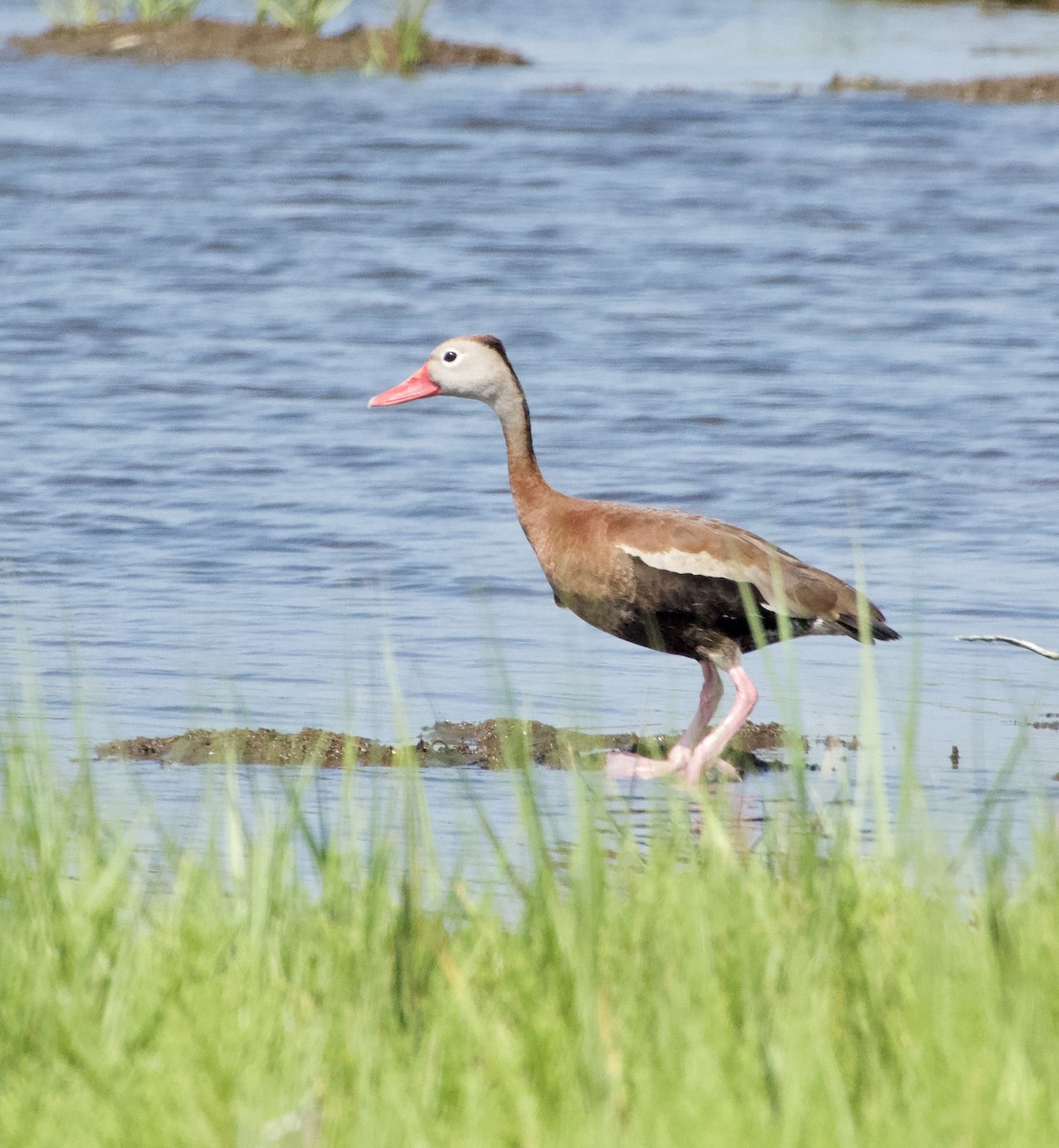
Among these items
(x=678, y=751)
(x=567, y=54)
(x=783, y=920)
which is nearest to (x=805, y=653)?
(x=678, y=751)

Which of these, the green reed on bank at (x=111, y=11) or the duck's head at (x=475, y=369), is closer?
the duck's head at (x=475, y=369)

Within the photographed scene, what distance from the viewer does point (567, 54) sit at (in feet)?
101

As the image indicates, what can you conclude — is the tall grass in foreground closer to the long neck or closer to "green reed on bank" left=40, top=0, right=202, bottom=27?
the long neck

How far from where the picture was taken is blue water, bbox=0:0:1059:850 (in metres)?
7.41

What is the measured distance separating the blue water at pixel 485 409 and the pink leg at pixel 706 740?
18 cm

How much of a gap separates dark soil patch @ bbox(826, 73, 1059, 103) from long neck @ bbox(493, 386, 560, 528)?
60.3 feet

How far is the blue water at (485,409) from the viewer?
7.41 metres

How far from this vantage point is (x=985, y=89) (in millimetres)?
25109

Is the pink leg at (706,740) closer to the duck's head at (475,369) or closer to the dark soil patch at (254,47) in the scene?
the duck's head at (475,369)

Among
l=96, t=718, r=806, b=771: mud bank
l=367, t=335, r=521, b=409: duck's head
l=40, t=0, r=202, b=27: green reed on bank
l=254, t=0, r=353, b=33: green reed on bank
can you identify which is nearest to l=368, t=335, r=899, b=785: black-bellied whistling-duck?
l=96, t=718, r=806, b=771: mud bank

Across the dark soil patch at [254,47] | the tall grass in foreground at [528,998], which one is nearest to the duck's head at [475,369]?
the tall grass in foreground at [528,998]

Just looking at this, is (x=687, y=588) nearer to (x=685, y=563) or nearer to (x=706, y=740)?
(x=685, y=563)

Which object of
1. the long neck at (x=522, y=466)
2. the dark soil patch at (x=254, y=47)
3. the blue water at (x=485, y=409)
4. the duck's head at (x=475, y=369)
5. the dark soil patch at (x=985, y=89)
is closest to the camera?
the long neck at (x=522, y=466)

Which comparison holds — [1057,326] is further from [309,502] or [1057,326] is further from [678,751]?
[678,751]
